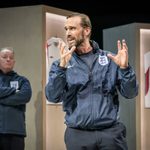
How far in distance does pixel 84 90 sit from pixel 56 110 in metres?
2.61

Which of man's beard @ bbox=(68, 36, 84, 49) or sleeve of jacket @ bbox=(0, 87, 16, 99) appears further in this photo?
sleeve of jacket @ bbox=(0, 87, 16, 99)

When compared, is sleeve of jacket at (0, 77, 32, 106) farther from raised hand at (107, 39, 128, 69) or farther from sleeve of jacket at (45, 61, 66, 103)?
raised hand at (107, 39, 128, 69)

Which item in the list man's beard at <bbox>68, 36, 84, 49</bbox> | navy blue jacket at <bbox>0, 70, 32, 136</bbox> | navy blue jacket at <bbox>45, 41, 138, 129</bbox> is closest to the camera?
navy blue jacket at <bbox>45, 41, 138, 129</bbox>

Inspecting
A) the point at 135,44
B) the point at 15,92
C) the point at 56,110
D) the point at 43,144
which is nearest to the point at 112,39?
the point at 135,44

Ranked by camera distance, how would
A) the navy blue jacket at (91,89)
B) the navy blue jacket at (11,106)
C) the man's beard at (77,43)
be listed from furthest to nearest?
the navy blue jacket at (11,106)
the man's beard at (77,43)
the navy blue jacket at (91,89)

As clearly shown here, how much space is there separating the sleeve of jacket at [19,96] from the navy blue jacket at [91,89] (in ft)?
4.67

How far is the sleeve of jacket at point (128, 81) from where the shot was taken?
2621mm

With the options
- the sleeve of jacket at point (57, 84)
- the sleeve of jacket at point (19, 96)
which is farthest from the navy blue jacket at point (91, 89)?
the sleeve of jacket at point (19, 96)

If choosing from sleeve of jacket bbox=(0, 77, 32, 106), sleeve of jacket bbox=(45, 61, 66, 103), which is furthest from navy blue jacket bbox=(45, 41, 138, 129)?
sleeve of jacket bbox=(0, 77, 32, 106)

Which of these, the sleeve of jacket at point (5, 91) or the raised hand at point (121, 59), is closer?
the raised hand at point (121, 59)

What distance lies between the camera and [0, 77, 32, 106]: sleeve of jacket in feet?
13.3

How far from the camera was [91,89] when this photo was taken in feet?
8.74

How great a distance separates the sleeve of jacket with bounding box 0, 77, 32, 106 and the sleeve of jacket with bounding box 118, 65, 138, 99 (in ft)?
5.30

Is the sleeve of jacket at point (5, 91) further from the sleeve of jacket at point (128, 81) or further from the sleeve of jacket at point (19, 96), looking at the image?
the sleeve of jacket at point (128, 81)
